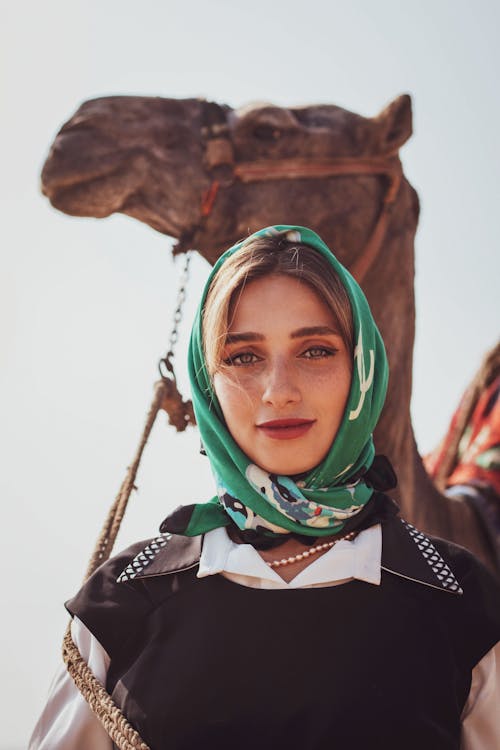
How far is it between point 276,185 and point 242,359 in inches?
72.4

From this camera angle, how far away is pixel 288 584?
1.23 metres

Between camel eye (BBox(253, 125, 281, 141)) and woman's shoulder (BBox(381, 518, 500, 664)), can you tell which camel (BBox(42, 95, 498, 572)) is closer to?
camel eye (BBox(253, 125, 281, 141))

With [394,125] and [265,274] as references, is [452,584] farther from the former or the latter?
[394,125]

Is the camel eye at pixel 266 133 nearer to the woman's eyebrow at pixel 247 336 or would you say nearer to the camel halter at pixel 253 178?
the camel halter at pixel 253 178

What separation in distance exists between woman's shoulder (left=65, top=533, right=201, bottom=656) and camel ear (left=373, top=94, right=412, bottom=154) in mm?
2221

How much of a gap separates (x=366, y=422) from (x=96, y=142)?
80.8 inches

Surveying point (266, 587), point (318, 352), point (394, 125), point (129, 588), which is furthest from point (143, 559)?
point (394, 125)

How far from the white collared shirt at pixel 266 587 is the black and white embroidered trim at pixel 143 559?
0.32 feet

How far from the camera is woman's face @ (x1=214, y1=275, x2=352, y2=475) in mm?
1310

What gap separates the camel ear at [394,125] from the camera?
10.3ft

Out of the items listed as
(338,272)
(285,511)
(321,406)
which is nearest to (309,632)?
(285,511)

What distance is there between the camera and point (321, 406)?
4.33 ft

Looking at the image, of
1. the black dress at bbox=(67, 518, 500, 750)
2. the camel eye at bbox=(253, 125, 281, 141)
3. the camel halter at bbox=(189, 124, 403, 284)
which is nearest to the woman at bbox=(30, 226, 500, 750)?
the black dress at bbox=(67, 518, 500, 750)

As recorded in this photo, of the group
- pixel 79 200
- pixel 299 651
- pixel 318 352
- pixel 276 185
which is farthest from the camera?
pixel 276 185
